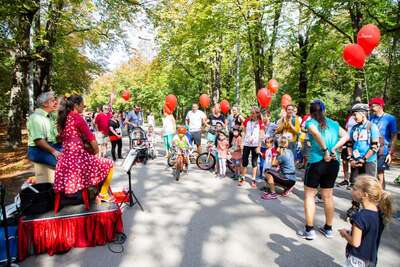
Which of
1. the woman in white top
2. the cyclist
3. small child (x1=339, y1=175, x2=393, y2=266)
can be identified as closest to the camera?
small child (x1=339, y1=175, x2=393, y2=266)

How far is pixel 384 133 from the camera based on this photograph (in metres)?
5.47

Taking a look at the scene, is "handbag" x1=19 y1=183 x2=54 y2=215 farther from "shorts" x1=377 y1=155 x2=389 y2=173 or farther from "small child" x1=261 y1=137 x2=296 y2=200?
"shorts" x1=377 y1=155 x2=389 y2=173

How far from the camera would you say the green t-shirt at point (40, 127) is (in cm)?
404

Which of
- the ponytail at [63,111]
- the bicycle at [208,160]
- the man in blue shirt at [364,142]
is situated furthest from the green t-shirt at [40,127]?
the bicycle at [208,160]

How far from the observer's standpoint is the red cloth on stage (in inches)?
146

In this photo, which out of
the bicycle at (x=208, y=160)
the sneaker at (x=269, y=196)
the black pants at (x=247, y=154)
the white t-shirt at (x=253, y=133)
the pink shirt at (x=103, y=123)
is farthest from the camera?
the pink shirt at (x=103, y=123)

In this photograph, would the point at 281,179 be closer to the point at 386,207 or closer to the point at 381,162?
the point at 381,162

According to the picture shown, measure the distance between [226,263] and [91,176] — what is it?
2124 mm

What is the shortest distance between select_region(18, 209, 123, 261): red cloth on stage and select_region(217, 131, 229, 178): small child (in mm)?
4083

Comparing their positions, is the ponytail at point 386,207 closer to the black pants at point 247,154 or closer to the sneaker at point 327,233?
the sneaker at point 327,233

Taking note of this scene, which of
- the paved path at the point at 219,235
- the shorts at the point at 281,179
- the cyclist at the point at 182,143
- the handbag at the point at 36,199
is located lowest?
the paved path at the point at 219,235

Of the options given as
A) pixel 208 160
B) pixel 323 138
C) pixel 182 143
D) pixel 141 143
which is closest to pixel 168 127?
pixel 141 143

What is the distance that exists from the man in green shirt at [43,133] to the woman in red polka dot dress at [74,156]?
0.99 ft

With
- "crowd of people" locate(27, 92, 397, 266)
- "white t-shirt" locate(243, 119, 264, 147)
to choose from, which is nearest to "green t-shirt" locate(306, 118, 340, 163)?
"crowd of people" locate(27, 92, 397, 266)
